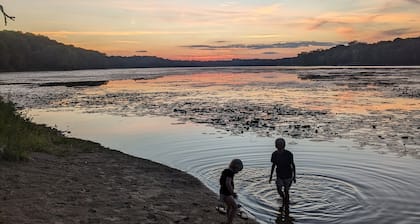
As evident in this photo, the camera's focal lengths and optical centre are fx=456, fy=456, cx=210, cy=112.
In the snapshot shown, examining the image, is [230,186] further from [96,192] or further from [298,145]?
[298,145]

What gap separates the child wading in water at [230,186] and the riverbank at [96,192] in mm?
873

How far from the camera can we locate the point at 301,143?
21562 millimetres

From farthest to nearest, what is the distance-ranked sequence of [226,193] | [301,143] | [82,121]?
1. [82,121]
2. [301,143]
3. [226,193]

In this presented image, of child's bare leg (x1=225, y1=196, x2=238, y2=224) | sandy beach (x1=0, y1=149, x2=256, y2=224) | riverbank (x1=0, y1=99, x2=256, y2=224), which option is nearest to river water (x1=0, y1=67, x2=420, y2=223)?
sandy beach (x1=0, y1=149, x2=256, y2=224)

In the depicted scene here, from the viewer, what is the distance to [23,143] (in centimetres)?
1694

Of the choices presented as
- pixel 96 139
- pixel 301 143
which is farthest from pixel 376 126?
pixel 96 139

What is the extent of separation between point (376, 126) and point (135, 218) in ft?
66.0

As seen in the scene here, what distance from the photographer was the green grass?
47.4ft

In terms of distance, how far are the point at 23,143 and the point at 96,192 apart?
6.62 meters

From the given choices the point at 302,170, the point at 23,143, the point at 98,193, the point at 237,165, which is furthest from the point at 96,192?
Result: the point at 302,170

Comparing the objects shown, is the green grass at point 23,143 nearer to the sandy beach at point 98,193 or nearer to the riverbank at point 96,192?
the riverbank at point 96,192

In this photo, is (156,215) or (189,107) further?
(189,107)

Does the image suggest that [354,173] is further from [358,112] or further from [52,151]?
[358,112]

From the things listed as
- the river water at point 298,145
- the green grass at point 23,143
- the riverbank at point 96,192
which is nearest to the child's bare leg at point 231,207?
the riverbank at point 96,192
